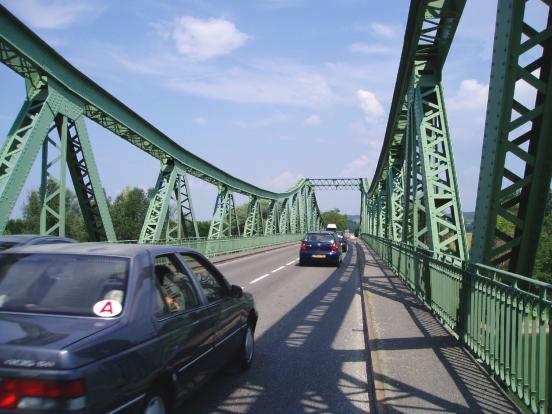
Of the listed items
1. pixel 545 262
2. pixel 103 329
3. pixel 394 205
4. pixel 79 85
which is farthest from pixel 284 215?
pixel 103 329

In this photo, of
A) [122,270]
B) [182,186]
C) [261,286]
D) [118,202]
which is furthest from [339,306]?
[118,202]

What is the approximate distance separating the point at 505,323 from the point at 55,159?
11494 millimetres

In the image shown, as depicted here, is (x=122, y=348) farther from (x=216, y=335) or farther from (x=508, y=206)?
(x=508, y=206)

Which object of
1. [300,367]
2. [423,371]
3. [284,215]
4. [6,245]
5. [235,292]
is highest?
[284,215]

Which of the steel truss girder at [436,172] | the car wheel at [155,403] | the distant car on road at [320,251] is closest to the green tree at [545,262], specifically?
the distant car on road at [320,251]

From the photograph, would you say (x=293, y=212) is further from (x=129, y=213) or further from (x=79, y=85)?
(x=79, y=85)

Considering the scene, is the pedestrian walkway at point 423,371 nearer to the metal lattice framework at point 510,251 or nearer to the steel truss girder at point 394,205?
the metal lattice framework at point 510,251

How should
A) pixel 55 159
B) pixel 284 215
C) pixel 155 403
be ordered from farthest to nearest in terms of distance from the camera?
pixel 284 215, pixel 55 159, pixel 155 403

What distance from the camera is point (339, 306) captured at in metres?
11.2

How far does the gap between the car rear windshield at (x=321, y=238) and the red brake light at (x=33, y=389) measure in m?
20.7

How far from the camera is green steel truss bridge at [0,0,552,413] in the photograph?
16.3ft

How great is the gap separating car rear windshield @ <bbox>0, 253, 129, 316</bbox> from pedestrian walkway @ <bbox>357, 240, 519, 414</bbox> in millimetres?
2514

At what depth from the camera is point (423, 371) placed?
572 centimetres

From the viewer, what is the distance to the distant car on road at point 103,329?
2727 mm
